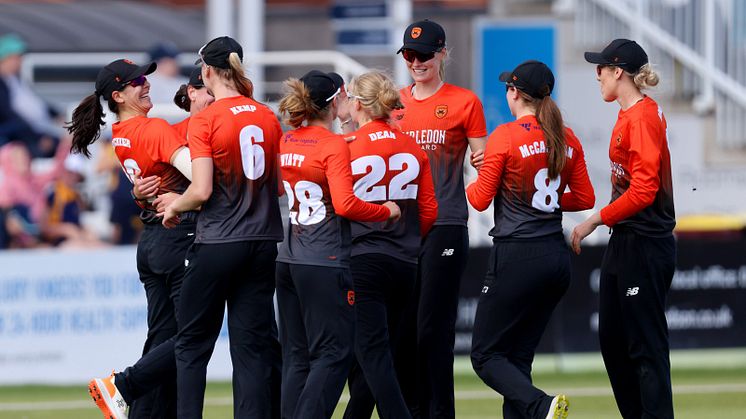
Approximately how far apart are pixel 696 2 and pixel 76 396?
30.7 ft

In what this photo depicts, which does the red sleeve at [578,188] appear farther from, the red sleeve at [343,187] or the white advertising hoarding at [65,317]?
the white advertising hoarding at [65,317]

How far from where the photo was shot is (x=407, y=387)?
8.69 meters

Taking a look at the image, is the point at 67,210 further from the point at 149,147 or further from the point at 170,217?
the point at 170,217

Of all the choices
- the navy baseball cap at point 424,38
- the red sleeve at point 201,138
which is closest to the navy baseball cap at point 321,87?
the red sleeve at point 201,138

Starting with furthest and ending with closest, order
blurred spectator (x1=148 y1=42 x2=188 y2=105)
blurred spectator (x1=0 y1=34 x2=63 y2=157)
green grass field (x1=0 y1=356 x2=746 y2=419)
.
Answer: blurred spectator (x1=0 y1=34 x2=63 y2=157)
blurred spectator (x1=148 y1=42 x2=188 y2=105)
green grass field (x1=0 y1=356 x2=746 y2=419)

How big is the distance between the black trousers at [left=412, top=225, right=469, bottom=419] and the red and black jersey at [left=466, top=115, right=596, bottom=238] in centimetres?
42

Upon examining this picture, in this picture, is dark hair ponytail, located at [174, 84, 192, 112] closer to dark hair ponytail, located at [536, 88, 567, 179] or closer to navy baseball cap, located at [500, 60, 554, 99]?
navy baseball cap, located at [500, 60, 554, 99]

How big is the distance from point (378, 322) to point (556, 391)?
191 inches

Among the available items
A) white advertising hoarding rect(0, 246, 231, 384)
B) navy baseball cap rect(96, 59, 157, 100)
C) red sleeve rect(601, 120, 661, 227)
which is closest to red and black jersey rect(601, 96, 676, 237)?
red sleeve rect(601, 120, 661, 227)

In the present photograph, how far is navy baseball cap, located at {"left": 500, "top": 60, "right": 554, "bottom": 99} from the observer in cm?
808

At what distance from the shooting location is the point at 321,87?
25.5ft

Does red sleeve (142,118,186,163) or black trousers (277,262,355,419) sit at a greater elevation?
red sleeve (142,118,186,163)

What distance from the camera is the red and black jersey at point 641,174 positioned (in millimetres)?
8023

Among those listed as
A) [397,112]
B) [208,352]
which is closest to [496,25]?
[397,112]
